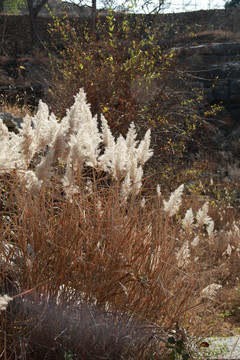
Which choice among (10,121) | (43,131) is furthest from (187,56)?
(43,131)

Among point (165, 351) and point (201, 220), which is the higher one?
point (201, 220)

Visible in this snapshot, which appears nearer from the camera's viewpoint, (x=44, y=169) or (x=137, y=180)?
(x=44, y=169)

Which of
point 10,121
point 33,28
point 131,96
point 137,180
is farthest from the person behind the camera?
point 33,28

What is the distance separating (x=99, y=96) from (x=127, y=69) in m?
0.62

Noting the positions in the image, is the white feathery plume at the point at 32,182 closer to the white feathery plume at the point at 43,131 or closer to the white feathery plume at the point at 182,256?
the white feathery plume at the point at 43,131

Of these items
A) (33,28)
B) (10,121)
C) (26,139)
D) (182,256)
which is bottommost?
(182,256)

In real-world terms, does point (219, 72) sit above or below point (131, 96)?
above

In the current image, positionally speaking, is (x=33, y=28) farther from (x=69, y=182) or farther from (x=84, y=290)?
(x=84, y=290)

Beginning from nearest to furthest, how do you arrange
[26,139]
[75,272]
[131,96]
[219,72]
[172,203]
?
[26,139] < [75,272] < [172,203] < [131,96] < [219,72]

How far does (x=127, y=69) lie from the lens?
6098mm

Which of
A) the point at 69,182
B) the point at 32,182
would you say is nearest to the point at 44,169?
the point at 32,182

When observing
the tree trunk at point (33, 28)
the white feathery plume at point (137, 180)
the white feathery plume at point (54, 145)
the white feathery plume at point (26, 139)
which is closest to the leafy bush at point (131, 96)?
the white feathery plume at point (137, 180)

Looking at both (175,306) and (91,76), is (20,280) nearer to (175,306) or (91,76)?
(175,306)

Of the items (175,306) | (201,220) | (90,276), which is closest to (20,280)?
(90,276)
